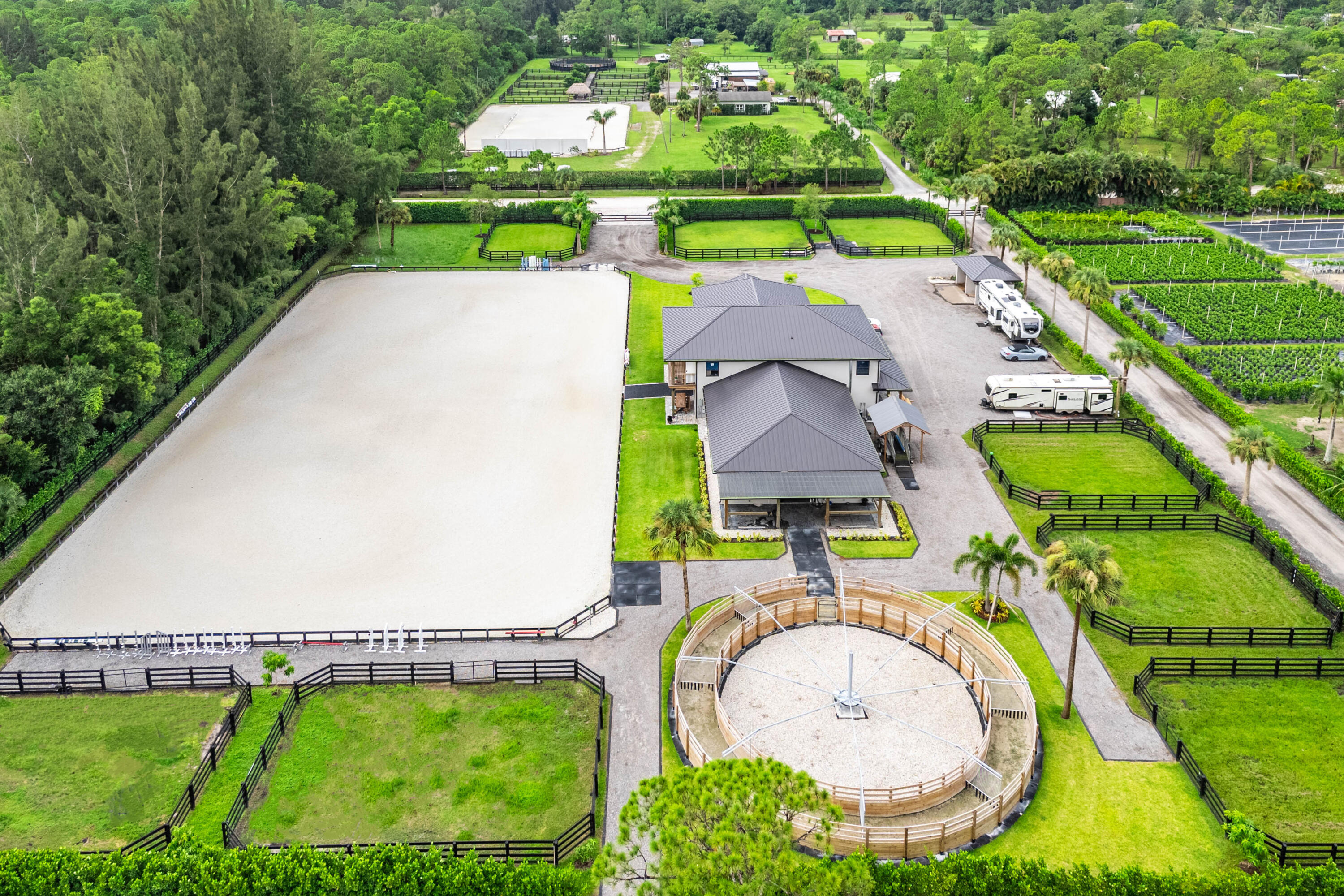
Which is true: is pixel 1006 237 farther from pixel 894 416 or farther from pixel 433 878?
pixel 433 878

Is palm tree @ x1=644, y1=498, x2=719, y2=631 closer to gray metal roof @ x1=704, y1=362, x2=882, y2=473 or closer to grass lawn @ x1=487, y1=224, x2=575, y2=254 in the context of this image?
gray metal roof @ x1=704, y1=362, x2=882, y2=473

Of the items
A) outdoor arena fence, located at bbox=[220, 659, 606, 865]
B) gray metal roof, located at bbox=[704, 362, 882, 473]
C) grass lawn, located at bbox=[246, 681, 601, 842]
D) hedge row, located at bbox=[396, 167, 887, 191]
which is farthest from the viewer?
hedge row, located at bbox=[396, 167, 887, 191]

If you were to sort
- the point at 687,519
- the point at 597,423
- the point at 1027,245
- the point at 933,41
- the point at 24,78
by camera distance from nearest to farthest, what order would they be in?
1. the point at 687,519
2. the point at 597,423
3. the point at 1027,245
4. the point at 24,78
5. the point at 933,41

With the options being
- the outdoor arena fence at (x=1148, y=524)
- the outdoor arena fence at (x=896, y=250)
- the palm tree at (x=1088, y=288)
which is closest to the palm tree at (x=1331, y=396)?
the outdoor arena fence at (x=1148, y=524)

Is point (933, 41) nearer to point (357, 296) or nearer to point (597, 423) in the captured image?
point (357, 296)

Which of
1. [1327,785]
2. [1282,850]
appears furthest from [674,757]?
[1327,785]

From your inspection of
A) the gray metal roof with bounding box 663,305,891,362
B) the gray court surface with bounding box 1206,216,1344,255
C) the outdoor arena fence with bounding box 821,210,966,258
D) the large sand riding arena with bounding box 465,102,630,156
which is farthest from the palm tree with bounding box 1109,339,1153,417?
the large sand riding arena with bounding box 465,102,630,156
